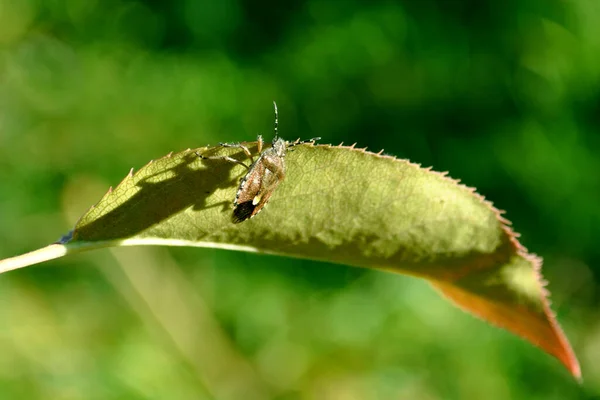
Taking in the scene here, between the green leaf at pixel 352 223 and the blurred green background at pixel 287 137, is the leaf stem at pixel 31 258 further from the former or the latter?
the blurred green background at pixel 287 137

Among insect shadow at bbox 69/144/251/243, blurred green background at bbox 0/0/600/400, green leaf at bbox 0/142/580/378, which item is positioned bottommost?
green leaf at bbox 0/142/580/378

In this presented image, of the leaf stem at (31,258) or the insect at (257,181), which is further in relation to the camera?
the insect at (257,181)

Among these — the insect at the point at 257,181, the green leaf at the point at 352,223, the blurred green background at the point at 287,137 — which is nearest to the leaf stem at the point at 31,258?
the green leaf at the point at 352,223

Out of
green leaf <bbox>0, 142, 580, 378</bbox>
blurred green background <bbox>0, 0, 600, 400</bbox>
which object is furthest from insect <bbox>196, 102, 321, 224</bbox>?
blurred green background <bbox>0, 0, 600, 400</bbox>

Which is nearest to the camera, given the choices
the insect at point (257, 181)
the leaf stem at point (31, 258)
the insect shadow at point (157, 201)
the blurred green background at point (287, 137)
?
the leaf stem at point (31, 258)

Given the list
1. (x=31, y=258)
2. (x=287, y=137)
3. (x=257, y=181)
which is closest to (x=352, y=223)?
(x=257, y=181)

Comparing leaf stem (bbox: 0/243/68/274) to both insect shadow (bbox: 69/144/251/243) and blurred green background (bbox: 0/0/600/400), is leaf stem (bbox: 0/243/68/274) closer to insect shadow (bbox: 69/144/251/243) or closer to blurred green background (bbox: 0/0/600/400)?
insect shadow (bbox: 69/144/251/243)

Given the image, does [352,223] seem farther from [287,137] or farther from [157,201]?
[287,137]
